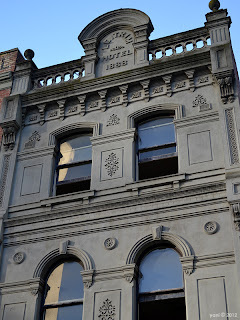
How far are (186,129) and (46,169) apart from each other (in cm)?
380

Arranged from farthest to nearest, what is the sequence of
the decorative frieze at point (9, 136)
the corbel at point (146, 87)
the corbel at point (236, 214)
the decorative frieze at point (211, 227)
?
1. the decorative frieze at point (9, 136)
2. the corbel at point (146, 87)
3. the decorative frieze at point (211, 227)
4. the corbel at point (236, 214)

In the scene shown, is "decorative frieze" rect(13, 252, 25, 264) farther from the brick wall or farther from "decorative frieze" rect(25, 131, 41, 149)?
the brick wall

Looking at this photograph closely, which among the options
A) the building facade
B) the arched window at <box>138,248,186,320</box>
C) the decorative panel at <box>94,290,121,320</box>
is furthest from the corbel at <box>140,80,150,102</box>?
the decorative panel at <box>94,290,121,320</box>

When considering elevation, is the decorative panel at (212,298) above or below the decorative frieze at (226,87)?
below

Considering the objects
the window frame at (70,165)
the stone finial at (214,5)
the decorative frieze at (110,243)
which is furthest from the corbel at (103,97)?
the decorative frieze at (110,243)

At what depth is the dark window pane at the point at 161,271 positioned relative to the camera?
11617mm

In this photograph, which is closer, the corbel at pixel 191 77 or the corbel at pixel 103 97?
the corbel at pixel 191 77

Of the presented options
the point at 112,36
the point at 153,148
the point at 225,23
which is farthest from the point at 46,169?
the point at 225,23

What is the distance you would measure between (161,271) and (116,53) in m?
7.29

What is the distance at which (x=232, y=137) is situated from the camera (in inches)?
512

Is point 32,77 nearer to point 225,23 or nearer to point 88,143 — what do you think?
point 88,143

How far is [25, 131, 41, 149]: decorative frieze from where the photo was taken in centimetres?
1534

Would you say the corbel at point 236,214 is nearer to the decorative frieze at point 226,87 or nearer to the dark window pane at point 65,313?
the decorative frieze at point 226,87

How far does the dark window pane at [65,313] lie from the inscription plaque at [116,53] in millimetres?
7050
